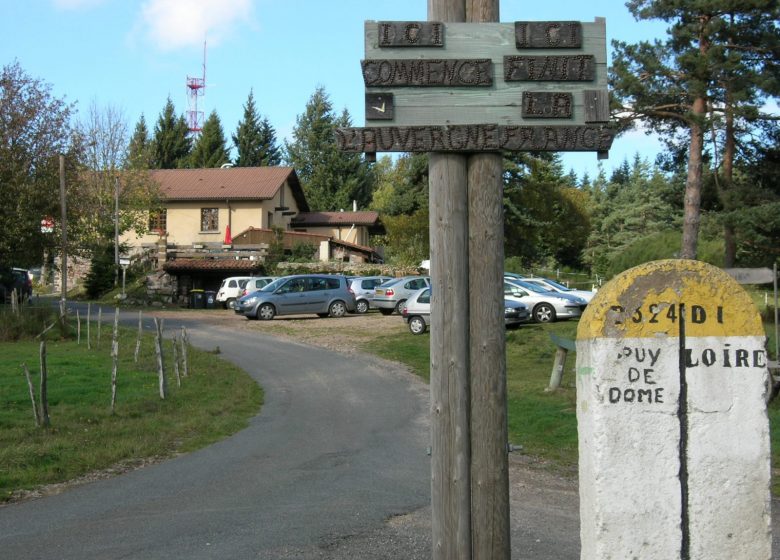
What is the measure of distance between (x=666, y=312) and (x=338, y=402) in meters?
12.8

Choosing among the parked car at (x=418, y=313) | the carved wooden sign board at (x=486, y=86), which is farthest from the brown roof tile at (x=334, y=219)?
the carved wooden sign board at (x=486, y=86)

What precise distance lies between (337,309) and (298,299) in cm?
158

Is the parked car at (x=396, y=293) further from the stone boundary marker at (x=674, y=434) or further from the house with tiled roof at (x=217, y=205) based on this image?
the stone boundary marker at (x=674, y=434)

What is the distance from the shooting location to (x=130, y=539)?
709 cm

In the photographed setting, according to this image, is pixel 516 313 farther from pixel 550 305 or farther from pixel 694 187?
pixel 694 187

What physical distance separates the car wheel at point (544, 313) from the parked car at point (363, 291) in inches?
364

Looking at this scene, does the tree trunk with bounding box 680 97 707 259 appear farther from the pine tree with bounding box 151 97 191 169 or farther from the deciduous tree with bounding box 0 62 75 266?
the pine tree with bounding box 151 97 191 169

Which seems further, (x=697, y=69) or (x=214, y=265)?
(x=214, y=265)

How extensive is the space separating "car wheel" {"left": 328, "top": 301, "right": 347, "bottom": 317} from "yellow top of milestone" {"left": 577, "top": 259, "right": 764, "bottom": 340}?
30839 millimetres

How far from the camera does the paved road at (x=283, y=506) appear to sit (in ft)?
22.2

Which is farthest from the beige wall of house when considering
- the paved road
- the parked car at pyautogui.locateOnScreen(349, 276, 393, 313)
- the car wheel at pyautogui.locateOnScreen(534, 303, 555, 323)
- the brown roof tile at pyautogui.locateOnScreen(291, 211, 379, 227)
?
the paved road

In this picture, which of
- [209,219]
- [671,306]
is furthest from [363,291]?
[671,306]

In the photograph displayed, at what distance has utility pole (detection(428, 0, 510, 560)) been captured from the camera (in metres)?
5.02

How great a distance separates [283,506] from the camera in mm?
8273
